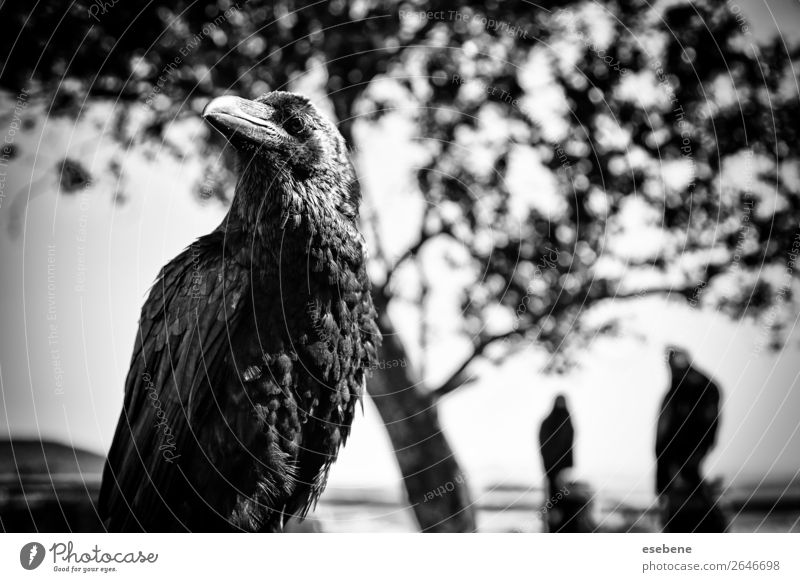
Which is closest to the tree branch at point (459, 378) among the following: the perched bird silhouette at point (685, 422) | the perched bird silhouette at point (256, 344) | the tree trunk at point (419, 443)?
the tree trunk at point (419, 443)

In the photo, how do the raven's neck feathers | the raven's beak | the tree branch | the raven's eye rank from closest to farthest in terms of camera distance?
the raven's beak < the raven's neck feathers < the raven's eye < the tree branch

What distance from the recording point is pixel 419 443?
5.65 metres

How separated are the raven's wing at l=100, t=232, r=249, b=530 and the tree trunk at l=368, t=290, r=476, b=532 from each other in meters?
2.42

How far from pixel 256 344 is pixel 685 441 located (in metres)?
3.31

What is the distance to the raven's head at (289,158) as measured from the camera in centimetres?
318

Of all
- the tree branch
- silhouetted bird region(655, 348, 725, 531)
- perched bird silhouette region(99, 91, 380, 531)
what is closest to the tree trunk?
the tree branch

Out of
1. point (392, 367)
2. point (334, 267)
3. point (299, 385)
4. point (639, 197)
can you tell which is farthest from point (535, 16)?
point (299, 385)

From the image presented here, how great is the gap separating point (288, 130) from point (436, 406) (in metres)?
2.96

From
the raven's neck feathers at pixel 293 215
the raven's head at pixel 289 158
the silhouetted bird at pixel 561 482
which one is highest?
the raven's head at pixel 289 158

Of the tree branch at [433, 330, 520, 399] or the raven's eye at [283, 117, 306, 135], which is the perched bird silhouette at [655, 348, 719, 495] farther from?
the raven's eye at [283, 117, 306, 135]

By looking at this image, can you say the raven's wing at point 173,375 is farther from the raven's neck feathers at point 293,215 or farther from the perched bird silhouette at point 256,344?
the raven's neck feathers at point 293,215

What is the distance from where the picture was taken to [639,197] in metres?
5.43

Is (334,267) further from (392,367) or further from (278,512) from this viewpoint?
(392,367)

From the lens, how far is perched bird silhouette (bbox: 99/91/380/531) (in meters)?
3.03
